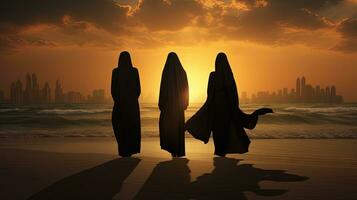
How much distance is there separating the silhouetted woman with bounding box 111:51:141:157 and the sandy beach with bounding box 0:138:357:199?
1.81 feet

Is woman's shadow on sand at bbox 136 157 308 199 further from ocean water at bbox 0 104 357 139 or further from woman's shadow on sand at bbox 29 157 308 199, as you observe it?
ocean water at bbox 0 104 357 139

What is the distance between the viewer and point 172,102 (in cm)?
990

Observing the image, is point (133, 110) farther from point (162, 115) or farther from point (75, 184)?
point (75, 184)

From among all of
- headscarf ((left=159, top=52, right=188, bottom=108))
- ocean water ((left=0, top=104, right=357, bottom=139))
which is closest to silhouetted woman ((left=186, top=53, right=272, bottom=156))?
headscarf ((left=159, top=52, right=188, bottom=108))

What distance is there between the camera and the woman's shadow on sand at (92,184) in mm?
5457

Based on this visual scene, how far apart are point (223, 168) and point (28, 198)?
354 cm

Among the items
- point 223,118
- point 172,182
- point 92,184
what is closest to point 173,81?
point 223,118

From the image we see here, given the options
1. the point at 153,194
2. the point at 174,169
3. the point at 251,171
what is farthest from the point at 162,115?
the point at 153,194

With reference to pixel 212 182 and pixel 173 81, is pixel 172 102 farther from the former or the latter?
pixel 212 182

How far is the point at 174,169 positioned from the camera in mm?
7629

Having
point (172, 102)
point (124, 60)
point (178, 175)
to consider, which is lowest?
point (178, 175)

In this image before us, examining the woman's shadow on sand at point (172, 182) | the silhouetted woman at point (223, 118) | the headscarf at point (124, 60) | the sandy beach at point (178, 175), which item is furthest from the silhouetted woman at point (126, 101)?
the woman's shadow on sand at point (172, 182)

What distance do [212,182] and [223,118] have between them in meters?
3.62

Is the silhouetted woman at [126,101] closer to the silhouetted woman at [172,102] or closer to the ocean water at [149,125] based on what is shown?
the silhouetted woman at [172,102]
